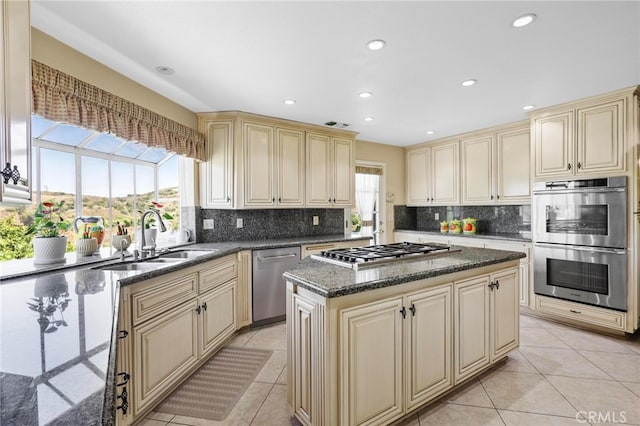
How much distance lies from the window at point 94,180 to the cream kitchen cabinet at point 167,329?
0.99 metres

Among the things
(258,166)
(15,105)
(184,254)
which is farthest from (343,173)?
(15,105)

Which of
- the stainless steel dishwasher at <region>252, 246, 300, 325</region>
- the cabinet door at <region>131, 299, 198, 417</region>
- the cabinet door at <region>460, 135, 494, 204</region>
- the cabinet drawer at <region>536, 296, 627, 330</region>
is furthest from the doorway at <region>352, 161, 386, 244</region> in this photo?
the cabinet door at <region>131, 299, 198, 417</region>

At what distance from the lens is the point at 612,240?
2.96 metres

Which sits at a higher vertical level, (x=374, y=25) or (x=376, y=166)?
(x=374, y=25)

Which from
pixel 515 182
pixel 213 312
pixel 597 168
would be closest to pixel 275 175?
pixel 213 312

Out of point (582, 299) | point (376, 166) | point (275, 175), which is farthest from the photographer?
point (376, 166)

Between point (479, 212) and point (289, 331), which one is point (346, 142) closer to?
point (479, 212)

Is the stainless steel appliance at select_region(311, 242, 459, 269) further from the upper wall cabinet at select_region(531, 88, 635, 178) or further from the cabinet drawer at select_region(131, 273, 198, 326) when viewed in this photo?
the upper wall cabinet at select_region(531, 88, 635, 178)

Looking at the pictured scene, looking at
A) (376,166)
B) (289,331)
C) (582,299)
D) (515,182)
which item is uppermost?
(376,166)

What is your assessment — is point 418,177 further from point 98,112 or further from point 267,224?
point 98,112

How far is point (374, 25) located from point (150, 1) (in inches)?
49.1

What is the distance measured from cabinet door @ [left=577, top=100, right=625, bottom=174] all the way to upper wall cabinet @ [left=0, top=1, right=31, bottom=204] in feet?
14.0

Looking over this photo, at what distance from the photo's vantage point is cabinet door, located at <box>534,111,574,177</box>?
324 centimetres

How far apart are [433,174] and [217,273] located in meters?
3.74
